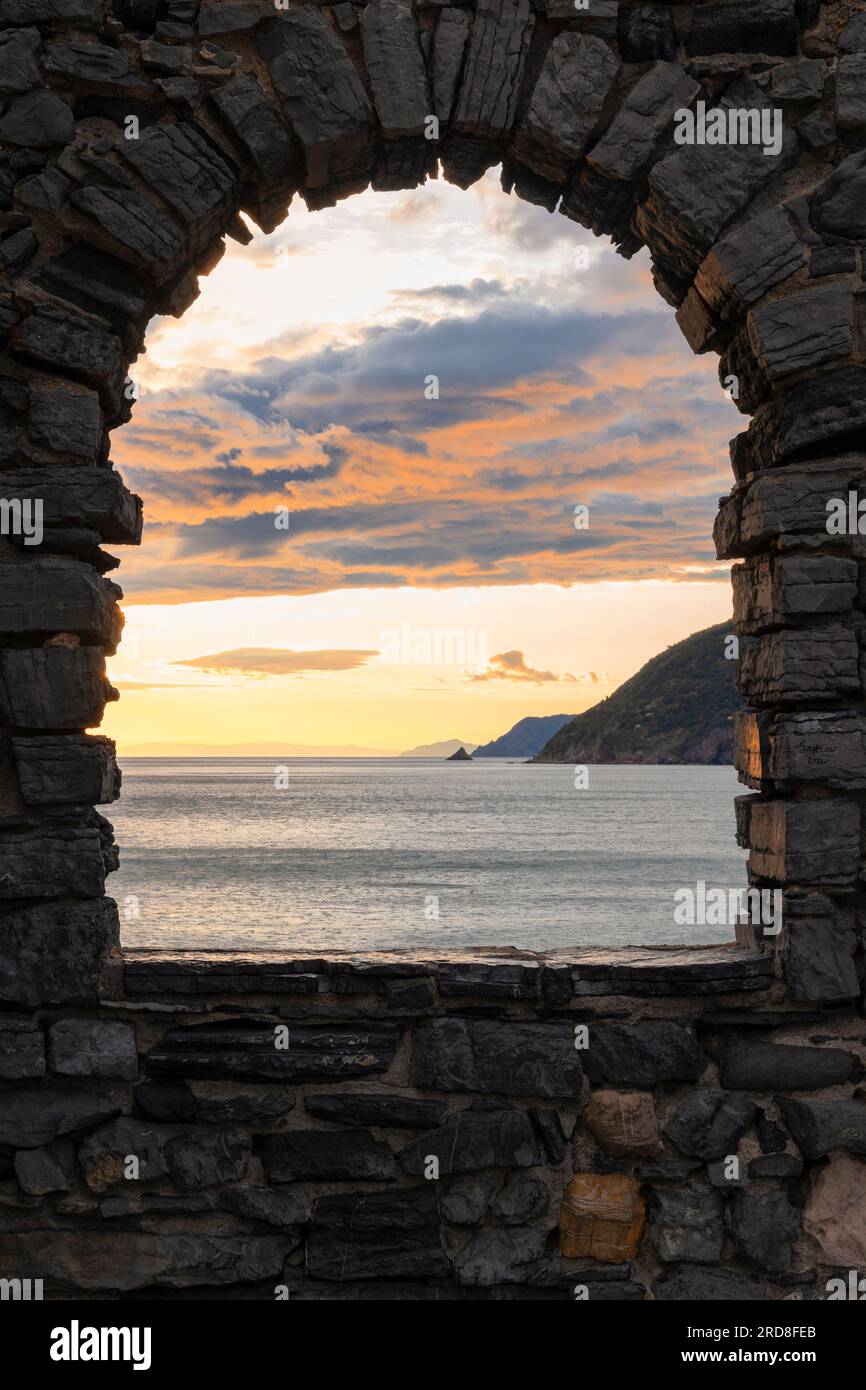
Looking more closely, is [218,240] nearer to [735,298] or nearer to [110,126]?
[110,126]

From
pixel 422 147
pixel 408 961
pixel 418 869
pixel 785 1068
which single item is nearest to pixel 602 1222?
pixel 785 1068

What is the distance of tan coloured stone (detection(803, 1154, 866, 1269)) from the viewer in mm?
3752

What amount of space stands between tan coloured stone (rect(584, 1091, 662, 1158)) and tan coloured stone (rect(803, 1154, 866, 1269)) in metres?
0.54

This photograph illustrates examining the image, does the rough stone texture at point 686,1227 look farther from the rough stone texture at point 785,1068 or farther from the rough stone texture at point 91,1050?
the rough stone texture at point 91,1050

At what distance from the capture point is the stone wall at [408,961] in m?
3.74

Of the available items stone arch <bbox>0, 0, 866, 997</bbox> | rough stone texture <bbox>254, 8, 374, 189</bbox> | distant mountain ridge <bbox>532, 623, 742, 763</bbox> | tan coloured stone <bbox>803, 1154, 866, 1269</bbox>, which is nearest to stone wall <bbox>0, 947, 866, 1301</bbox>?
tan coloured stone <bbox>803, 1154, 866, 1269</bbox>

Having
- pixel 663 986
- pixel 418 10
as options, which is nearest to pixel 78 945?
pixel 663 986

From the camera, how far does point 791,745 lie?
3822mm

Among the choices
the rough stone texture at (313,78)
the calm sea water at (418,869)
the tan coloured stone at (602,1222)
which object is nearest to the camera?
the tan coloured stone at (602,1222)

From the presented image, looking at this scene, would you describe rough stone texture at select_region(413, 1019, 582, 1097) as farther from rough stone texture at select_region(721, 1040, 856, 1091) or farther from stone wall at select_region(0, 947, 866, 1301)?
rough stone texture at select_region(721, 1040, 856, 1091)

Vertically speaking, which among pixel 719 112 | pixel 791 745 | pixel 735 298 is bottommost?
pixel 791 745

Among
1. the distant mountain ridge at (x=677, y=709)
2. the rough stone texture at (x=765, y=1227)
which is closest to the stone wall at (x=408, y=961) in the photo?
the rough stone texture at (x=765, y=1227)

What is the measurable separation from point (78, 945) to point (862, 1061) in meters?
2.56

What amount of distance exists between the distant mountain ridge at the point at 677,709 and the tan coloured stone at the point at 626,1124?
93344 mm
